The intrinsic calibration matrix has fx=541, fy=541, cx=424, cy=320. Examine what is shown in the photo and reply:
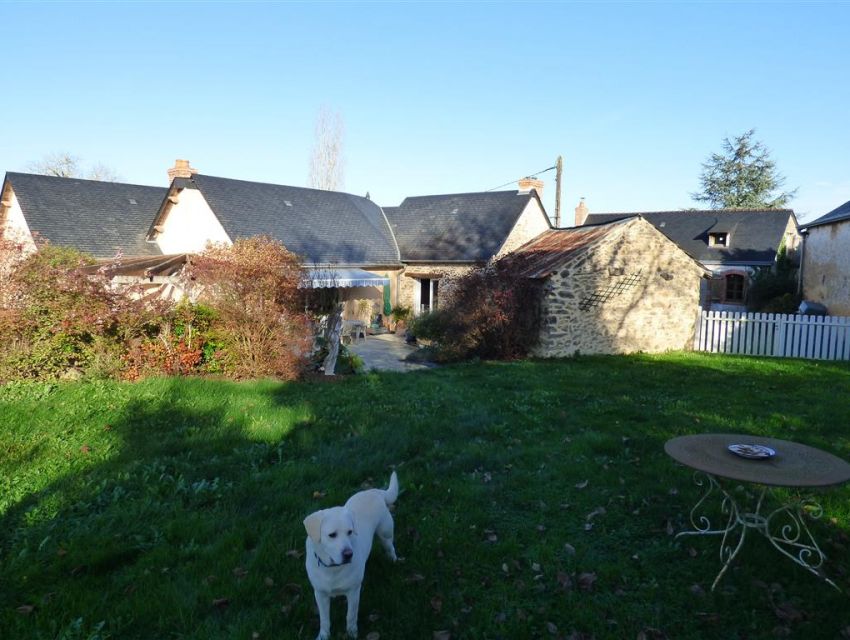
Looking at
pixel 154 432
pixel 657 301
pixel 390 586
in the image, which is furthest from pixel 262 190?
pixel 390 586

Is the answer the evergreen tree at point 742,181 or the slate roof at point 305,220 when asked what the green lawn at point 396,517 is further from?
the evergreen tree at point 742,181

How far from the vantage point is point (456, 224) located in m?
25.9

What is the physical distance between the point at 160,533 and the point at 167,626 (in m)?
1.26

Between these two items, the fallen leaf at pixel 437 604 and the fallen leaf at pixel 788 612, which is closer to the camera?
the fallen leaf at pixel 788 612

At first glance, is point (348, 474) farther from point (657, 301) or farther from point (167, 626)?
point (657, 301)

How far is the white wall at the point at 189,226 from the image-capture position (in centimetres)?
2164

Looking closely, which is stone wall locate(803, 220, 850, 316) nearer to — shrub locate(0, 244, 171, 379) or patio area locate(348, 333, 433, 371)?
patio area locate(348, 333, 433, 371)

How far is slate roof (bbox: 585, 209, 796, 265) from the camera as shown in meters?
32.3

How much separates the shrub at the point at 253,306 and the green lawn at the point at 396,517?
67.0 inches

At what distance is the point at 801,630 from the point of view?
3539 millimetres

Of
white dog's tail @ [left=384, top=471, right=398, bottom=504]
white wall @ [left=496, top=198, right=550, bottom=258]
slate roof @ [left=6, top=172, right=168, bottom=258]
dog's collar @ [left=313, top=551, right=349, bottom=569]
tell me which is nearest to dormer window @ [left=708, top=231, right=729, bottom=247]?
white wall @ [left=496, top=198, right=550, bottom=258]

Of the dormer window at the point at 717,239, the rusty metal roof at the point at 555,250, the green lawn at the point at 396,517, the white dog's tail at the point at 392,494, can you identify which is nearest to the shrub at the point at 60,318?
the green lawn at the point at 396,517

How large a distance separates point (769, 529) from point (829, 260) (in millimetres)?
20342

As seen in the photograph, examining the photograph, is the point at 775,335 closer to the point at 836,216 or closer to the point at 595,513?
the point at 836,216
